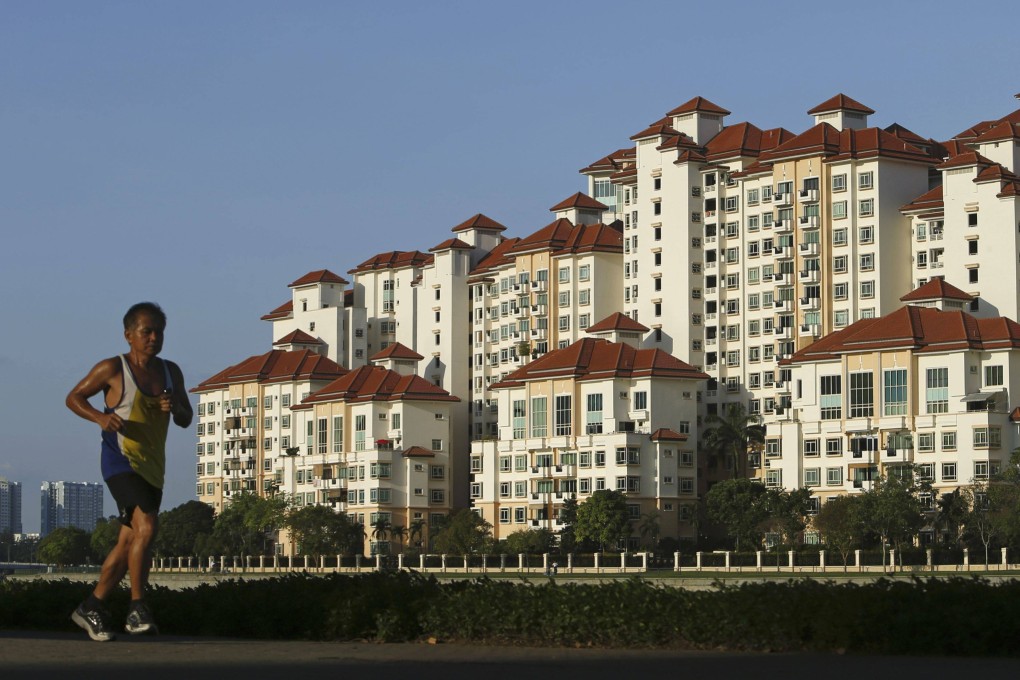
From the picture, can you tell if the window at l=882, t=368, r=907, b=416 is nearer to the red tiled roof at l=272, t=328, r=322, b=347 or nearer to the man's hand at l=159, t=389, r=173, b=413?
the red tiled roof at l=272, t=328, r=322, b=347

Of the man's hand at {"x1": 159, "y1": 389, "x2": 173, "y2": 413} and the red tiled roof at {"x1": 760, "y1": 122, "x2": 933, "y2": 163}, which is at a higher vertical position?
the red tiled roof at {"x1": 760, "y1": 122, "x2": 933, "y2": 163}

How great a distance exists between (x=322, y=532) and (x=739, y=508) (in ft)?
103

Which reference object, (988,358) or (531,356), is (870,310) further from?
(531,356)

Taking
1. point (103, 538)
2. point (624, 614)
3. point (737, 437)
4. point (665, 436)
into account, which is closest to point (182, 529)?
point (103, 538)

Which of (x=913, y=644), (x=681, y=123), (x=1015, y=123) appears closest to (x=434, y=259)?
(x=681, y=123)

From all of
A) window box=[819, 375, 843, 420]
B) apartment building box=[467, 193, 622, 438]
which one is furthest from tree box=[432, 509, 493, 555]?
window box=[819, 375, 843, 420]

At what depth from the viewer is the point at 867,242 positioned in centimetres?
11512

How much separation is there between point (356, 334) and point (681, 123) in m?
36.1

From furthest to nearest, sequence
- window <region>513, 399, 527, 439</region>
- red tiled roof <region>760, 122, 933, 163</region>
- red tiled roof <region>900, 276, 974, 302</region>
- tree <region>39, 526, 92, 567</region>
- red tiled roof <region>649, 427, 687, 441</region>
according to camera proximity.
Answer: tree <region>39, 526, 92, 567</region>, window <region>513, 399, 527, 439</region>, red tiled roof <region>649, 427, 687, 441</region>, red tiled roof <region>760, 122, 933, 163</region>, red tiled roof <region>900, 276, 974, 302</region>

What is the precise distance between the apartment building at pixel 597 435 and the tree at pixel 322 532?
8.94 metres

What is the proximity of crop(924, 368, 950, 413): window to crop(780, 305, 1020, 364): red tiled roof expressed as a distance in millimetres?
1272

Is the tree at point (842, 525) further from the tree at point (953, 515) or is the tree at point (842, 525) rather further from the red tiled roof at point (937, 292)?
the red tiled roof at point (937, 292)

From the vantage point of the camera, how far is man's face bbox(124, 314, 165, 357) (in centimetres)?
1453

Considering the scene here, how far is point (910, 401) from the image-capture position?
102438mm
